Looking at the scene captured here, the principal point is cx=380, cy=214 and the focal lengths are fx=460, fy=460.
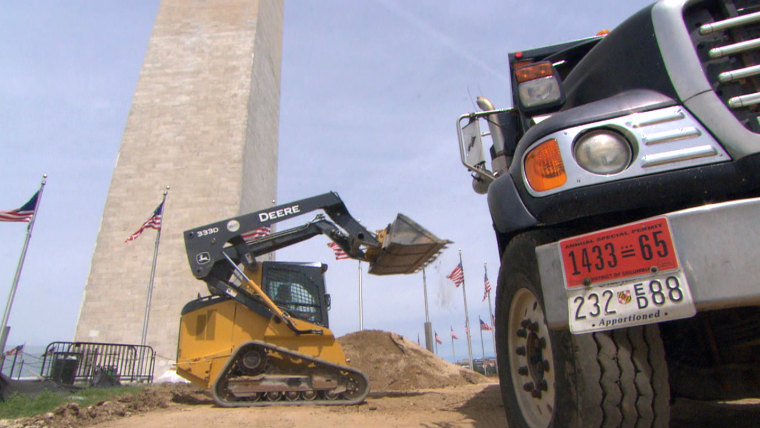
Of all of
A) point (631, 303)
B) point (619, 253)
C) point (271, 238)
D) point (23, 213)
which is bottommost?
point (631, 303)

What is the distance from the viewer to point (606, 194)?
167 centimetres

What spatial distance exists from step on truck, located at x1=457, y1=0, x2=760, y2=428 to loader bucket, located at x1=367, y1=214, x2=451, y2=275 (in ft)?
19.4

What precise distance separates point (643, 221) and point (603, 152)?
1.14ft

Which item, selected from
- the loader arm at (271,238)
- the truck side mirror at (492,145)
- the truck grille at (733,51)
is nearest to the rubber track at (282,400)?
the loader arm at (271,238)

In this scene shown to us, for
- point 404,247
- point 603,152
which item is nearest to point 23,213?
point 404,247

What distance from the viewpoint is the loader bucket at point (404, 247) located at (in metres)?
8.16

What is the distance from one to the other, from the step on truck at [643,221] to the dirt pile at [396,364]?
10.1 meters

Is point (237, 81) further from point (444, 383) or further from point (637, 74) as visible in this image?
point (637, 74)

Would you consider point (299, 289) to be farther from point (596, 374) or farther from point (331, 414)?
point (596, 374)

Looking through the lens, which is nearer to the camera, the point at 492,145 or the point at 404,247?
the point at 492,145

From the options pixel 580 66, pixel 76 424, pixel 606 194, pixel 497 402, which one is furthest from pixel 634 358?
pixel 76 424

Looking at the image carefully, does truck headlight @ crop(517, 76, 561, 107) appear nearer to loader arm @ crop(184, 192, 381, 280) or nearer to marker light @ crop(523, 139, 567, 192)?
marker light @ crop(523, 139, 567, 192)

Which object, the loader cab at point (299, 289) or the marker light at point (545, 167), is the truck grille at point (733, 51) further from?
the loader cab at point (299, 289)

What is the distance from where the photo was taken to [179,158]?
2244 cm
